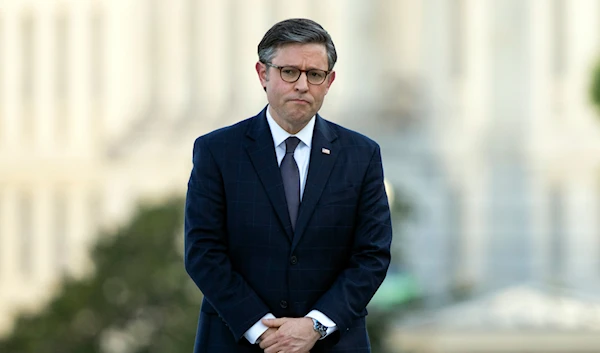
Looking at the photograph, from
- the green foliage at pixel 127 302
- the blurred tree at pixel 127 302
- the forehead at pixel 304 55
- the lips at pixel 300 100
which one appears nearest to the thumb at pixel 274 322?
the lips at pixel 300 100

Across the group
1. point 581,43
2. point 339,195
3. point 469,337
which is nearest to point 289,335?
point 339,195

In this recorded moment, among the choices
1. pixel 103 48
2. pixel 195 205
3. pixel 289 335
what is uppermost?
pixel 195 205

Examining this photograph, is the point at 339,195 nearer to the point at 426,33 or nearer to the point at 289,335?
the point at 289,335

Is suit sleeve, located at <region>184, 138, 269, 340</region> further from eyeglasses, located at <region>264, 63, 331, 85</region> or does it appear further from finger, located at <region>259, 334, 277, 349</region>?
eyeglasses, located at <region>264, 63, 331, 85</region>

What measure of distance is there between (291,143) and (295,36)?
0.48 metres

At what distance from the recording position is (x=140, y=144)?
81438mm

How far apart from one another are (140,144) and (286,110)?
75.7m

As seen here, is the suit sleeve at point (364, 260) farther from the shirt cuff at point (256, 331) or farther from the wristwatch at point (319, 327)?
the shirt cuff at point (256, 331)

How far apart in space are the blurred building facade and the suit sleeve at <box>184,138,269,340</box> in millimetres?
61347

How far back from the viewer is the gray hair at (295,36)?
19.8 ft

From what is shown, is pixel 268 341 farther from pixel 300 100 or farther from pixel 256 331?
pixel 300 100

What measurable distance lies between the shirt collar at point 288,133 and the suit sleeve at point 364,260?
261 millimetres

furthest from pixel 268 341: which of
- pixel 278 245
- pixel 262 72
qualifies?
pixel 262 72

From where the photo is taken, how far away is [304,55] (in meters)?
6.04
